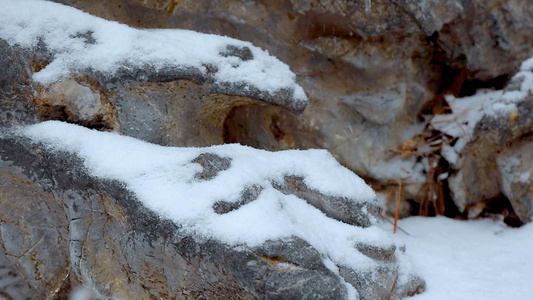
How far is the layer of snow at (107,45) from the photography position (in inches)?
96.7

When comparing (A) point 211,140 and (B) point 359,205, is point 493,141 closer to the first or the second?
(B) point 359,205

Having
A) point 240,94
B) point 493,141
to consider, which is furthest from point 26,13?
point 493,141

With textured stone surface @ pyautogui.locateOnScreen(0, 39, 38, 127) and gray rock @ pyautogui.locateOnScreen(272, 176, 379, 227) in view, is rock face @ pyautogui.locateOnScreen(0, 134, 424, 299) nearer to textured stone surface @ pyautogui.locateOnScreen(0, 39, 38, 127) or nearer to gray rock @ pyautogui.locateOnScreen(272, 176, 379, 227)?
gray rock @ pyautogui.locateOnScreen(272, 176, 379, 227)

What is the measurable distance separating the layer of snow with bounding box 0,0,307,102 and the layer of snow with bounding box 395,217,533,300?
4.83ft

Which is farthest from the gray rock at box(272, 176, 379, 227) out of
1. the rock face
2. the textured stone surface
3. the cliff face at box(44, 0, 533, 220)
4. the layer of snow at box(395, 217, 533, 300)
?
the textured stone surface

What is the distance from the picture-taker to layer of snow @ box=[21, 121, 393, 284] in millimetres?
→ 2113

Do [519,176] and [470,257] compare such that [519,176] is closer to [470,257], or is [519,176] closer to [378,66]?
[470,257]

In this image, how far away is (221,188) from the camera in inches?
87.7

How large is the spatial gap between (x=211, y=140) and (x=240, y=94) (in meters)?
0.40

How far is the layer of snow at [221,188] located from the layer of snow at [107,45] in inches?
14.6

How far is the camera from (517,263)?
2.99 metres

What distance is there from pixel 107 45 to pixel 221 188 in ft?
3.42

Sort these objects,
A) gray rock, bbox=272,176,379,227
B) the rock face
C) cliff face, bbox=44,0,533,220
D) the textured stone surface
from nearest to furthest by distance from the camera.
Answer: the rock face, the textured stone surface, gray rock, bbox=272,176,379,227, cliff face, bbox=44,0,533,220

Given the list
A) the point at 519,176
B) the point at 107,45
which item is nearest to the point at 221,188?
the point at 107,45
